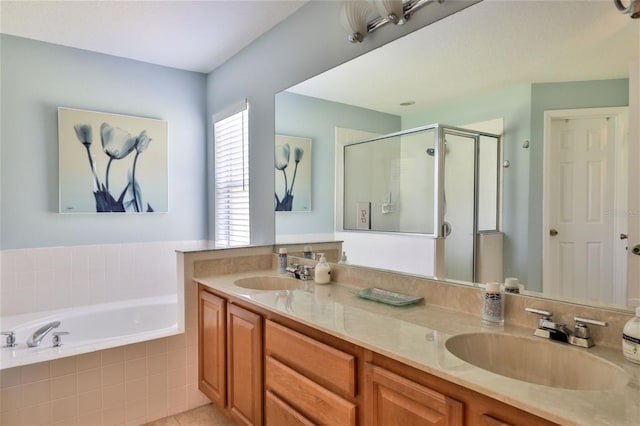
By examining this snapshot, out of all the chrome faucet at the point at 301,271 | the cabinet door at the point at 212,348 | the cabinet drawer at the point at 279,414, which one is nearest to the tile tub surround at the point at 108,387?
the cabinet door at the point at 212,348

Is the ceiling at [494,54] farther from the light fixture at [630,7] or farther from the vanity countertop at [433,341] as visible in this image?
the vanity countertop at [433,341]

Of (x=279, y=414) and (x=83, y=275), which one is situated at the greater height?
(x=83, y=275)

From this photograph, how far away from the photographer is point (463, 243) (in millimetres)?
1633

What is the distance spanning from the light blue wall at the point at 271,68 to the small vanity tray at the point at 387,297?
1049 millimetres

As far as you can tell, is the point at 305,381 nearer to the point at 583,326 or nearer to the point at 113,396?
the point at 583,326

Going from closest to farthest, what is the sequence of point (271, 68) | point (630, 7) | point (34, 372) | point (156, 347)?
point (630, 7), point (34, 372), point (156, 347), point (271, 68)

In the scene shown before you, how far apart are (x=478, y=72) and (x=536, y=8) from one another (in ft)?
0.95

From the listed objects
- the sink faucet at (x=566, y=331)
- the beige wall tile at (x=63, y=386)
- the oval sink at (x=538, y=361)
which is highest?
the sink faucet at (x=566, y=331)

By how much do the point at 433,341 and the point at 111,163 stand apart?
287 centimetres

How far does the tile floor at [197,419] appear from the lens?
7.70 feet

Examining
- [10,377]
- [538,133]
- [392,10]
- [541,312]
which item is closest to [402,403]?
[541,312]

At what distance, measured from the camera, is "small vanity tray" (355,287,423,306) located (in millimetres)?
1651

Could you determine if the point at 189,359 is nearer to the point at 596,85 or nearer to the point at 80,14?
the point at 80,14

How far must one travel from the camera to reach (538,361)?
3.83ft
